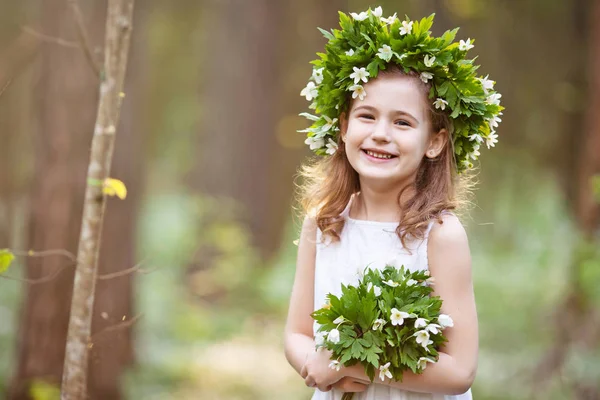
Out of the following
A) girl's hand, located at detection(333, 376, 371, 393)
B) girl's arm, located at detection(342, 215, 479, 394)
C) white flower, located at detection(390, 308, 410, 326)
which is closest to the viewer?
white flower, located at detection(390, 308, 410, 326)

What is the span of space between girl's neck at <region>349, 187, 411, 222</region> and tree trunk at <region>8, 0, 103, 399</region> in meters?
3.76

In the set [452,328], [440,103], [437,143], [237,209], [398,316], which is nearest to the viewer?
[398,316]

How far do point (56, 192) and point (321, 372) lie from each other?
13.6 feet

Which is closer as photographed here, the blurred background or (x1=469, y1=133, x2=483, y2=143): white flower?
(x1=469, y1=133, x2=483, y2=143): white flower

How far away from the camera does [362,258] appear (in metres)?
3.08

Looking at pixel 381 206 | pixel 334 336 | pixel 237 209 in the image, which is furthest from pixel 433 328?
pixel 237 209

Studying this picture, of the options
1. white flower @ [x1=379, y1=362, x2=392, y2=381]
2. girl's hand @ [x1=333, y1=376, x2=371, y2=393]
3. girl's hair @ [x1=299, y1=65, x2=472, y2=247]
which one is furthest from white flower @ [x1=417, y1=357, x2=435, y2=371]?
girl's hair @ [x1=299, y1=65, x2=472, y2=247]

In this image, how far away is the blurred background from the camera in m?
6.54

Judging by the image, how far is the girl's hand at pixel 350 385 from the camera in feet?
9.78

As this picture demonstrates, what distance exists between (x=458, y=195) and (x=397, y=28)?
70 cm

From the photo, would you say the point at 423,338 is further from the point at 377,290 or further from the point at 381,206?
the point at 381,206

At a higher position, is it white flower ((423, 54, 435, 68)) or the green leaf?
white flower ((423, 54, 435, 68))

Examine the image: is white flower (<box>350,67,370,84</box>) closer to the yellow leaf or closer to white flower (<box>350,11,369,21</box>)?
white flower (<box>350,11,369,21</box>)

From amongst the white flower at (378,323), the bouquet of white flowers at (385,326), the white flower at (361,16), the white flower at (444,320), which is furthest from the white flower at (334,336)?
the white flower at (361,16)
